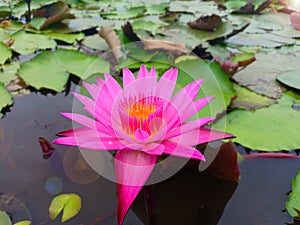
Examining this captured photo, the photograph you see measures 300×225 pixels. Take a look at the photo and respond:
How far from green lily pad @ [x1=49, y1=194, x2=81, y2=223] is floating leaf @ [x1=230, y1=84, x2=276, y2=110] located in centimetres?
79

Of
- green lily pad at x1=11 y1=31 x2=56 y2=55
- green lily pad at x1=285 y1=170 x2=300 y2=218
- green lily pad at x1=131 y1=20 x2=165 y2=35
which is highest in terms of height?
green lily pad at x1=285 y1=170 x2=300 y2=218

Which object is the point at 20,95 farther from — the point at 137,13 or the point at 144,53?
the point at 137,13

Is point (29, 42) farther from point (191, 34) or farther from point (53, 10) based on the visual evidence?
point (191, 34)

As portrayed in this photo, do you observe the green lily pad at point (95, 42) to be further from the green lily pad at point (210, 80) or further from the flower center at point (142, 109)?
the flower center at point (142, 109)

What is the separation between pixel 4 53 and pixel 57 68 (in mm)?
365

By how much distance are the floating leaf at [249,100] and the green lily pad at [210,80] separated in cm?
6

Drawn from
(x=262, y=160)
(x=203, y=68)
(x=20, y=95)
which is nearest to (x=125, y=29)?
(x=203, y=68)

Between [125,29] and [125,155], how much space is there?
1.28 m

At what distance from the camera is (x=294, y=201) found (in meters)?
0.92

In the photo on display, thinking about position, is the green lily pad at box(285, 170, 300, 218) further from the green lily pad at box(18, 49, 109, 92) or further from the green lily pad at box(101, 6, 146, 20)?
the green lily pad at box(101, 6, 146, 20)

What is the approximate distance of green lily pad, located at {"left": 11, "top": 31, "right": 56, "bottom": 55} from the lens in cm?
191

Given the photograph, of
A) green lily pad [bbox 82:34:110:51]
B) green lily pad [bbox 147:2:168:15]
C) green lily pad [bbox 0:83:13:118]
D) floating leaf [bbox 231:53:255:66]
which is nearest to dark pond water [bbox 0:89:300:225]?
green lily pad [bbox 0:83:13:118]

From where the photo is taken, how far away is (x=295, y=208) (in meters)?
0.89

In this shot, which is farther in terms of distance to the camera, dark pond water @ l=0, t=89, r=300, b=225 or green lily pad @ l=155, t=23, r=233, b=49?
green lily pad @ l=155, t=23, r=233, b=49
